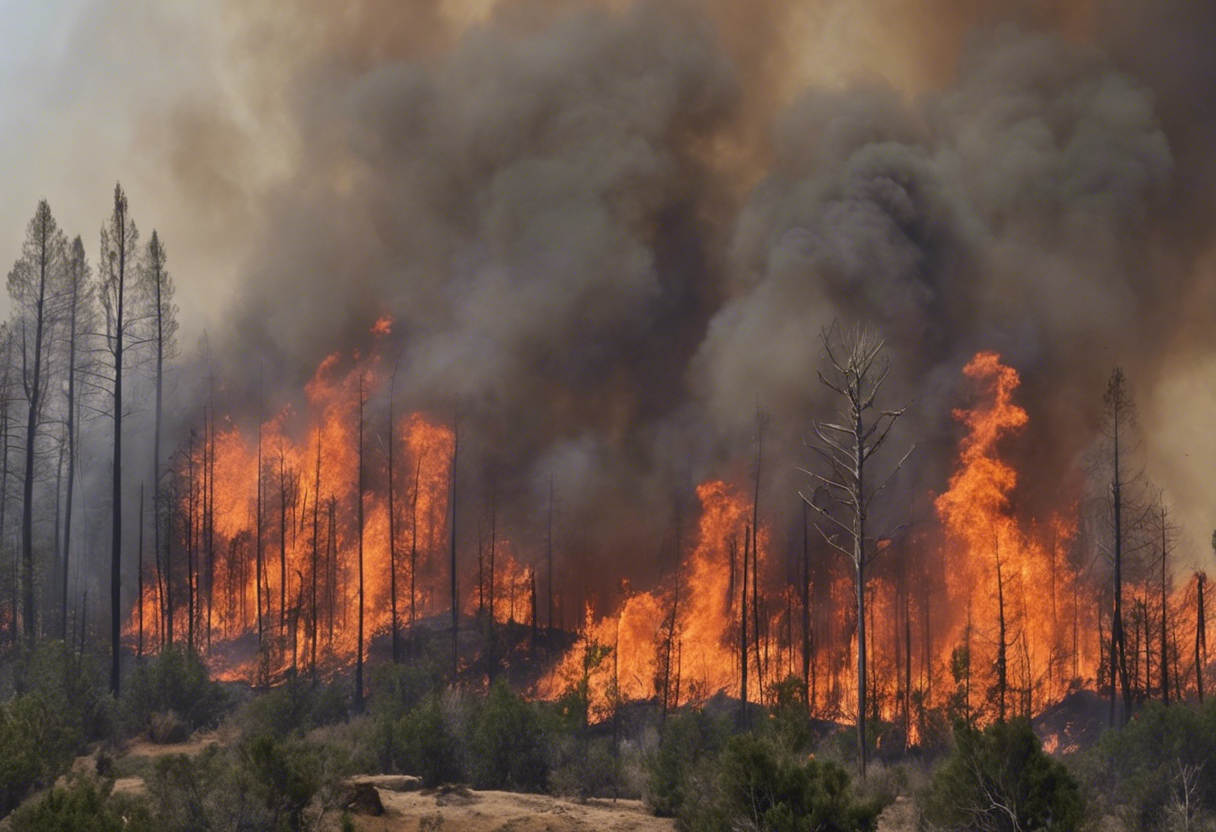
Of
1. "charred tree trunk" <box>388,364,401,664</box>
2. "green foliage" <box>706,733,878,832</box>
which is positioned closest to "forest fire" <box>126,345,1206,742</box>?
"charred tree trunk" <box>388,364,401,664</box>

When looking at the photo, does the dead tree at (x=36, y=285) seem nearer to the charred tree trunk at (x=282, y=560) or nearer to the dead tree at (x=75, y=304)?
the dead tree at (x=75, y=304)

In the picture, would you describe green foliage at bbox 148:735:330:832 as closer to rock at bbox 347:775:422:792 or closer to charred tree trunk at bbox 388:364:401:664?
rock at bbox 347:775:422:792

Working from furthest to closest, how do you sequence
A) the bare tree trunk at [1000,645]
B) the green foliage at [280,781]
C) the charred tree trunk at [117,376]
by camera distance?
the charred tree trunk at [117,376], the bare tree trunk at [1000,645], the green foliage at [280,781]

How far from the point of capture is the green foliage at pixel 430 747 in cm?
2139

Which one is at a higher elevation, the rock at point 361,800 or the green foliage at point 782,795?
the green foliage at point 782,795

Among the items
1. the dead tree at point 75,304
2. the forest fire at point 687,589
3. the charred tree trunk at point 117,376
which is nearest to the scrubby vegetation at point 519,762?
the charred tree trunk at point 117,376

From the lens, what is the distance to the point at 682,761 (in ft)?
Answer: 67.5

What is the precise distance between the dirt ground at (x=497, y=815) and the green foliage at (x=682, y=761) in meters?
0.41

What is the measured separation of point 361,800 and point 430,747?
13.2ft

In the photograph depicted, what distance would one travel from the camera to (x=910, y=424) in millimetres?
46062

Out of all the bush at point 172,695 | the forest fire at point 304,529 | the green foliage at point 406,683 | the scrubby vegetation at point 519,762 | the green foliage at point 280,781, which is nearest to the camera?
the scrubby vegetation at point 519,762

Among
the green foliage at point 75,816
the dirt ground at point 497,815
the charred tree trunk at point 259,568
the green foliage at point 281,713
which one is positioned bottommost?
the dirt ground at point 497,815

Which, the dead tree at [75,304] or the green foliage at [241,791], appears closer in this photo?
the green foliage at [241,791]

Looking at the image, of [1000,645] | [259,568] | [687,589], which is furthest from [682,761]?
[259,568]
